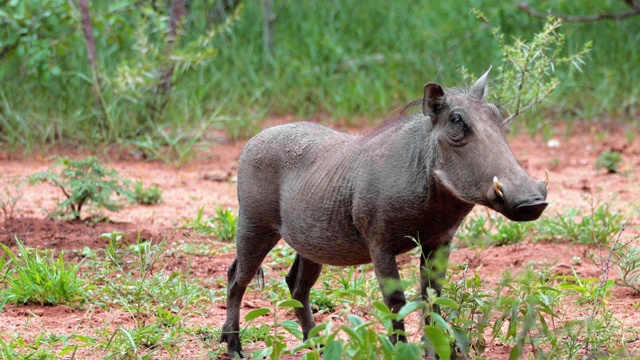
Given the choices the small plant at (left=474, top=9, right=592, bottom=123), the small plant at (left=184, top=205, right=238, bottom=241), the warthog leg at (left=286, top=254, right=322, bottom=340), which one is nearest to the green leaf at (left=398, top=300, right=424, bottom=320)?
the warthog leg at (left=286, top=254, right=322, bottom=340)

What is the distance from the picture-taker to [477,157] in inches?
115

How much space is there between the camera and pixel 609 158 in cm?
684

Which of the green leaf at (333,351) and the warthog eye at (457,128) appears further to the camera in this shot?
the warthog eye at (457,128)

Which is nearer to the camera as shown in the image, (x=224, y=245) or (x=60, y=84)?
(x=224, y=245)

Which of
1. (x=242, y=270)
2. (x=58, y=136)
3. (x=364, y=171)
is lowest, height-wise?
(x=58, y=136)

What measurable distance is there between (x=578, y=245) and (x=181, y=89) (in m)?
3.96

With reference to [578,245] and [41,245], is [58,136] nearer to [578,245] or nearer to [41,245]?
[41,245]

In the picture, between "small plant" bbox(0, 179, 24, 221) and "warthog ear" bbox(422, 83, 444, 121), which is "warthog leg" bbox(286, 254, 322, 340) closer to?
"warthog ear" bbox(422, 83, 444, 121)

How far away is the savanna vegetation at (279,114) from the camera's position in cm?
333

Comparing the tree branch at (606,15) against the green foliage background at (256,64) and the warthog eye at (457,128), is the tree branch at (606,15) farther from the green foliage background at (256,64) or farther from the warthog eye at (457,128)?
the warthog eye at (457,128)

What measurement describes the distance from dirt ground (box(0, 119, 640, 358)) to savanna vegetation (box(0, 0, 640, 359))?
7 centimetres

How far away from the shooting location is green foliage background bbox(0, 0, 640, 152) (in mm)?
7234

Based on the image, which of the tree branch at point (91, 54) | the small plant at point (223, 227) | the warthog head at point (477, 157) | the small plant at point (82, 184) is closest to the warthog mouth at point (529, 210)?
the warthog head at point (477, 157)

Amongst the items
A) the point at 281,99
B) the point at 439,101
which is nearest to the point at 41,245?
the point at 439,101
